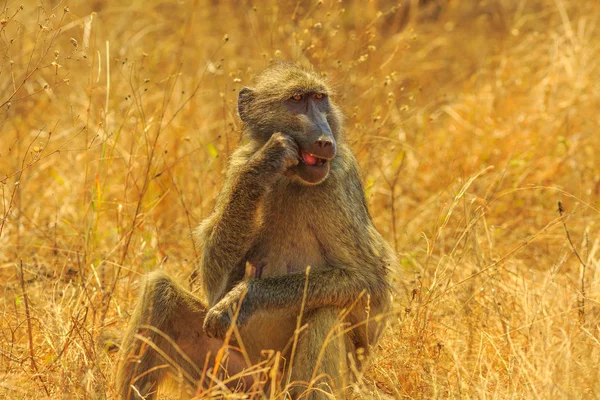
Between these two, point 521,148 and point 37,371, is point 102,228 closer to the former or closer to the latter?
point 37,371

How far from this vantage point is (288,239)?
366cm

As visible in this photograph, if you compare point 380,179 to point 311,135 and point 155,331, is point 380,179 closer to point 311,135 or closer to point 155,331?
point 311,135

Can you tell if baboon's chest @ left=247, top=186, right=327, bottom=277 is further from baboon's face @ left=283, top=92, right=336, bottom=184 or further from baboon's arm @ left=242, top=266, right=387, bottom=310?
baboon's face @ left=283, top=92, right=336, bottom=184

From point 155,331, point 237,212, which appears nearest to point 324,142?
point 237,212

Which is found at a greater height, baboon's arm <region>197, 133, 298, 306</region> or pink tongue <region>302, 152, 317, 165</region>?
pink tongue <region>302, 152, 317, 165</region>

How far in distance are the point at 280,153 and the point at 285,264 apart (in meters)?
0.52

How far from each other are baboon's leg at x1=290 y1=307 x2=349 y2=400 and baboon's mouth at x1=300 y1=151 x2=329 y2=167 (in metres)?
0.59

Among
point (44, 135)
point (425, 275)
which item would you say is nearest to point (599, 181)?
point (425, 275)

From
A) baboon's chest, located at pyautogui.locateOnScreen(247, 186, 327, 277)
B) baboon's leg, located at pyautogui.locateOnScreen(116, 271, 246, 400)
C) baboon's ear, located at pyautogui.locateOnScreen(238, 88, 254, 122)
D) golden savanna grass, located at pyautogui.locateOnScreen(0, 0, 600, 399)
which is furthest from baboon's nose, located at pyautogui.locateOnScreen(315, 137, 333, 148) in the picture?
baboon's leg, located at pyautogui.locateOnScreen(116, 271, 246, 400)

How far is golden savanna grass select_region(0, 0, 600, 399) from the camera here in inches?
147

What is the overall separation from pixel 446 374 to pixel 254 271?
0.94 meters

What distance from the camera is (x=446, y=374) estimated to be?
379 cm

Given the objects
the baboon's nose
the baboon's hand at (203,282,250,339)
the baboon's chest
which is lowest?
the baboon's hand at (203,282,250,339)

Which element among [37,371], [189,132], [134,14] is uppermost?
[134,14]
